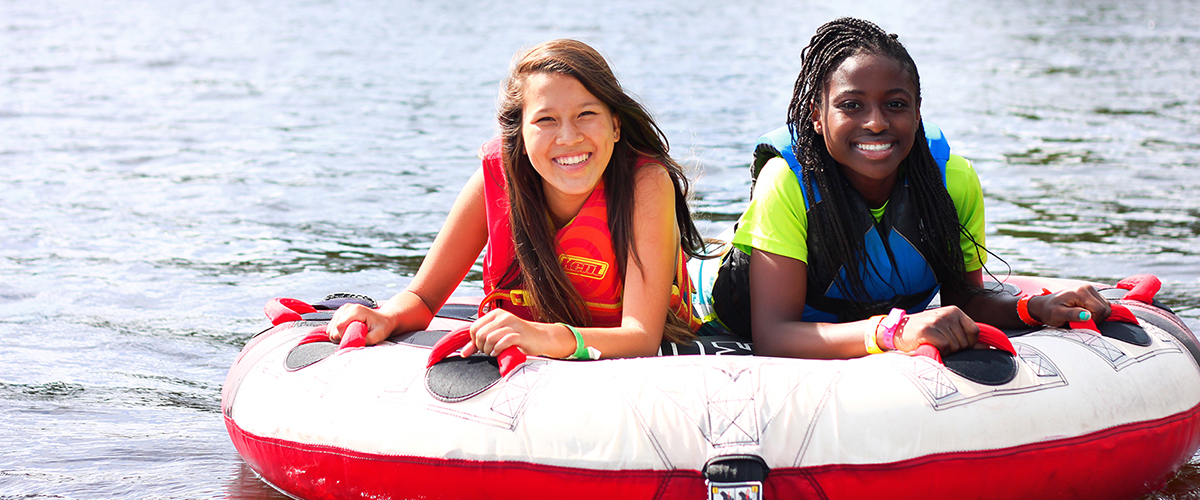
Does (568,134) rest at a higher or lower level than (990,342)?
higher

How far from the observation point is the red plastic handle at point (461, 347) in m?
2.77

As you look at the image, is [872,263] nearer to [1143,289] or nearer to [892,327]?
[892,327]

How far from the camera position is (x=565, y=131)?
10.4 ft

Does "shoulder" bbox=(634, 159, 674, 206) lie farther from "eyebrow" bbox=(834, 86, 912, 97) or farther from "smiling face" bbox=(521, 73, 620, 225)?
"eyebrow" bbox=(834, 86, 912, 97)

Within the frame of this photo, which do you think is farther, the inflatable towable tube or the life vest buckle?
the life vest buckle

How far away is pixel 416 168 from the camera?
28.0ft

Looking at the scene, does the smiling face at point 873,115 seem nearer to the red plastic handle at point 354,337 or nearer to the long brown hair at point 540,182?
the long brown hair at point 540,182

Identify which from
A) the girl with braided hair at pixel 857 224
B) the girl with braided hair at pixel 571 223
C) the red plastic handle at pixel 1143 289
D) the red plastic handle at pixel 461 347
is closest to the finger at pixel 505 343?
the red plastic handle at pixel 461 347

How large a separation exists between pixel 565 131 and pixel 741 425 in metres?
1.04

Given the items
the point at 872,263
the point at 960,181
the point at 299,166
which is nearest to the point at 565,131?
the point at 872,263

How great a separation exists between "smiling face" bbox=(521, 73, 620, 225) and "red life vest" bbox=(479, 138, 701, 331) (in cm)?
12

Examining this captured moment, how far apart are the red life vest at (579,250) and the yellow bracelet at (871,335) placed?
67cm

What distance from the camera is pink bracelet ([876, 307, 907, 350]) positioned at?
291 cm

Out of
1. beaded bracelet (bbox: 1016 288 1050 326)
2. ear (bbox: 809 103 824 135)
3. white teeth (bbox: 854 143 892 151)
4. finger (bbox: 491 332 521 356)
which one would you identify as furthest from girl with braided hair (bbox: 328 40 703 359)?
beaded bracelet (bbox: 1016 288 1050 326)
